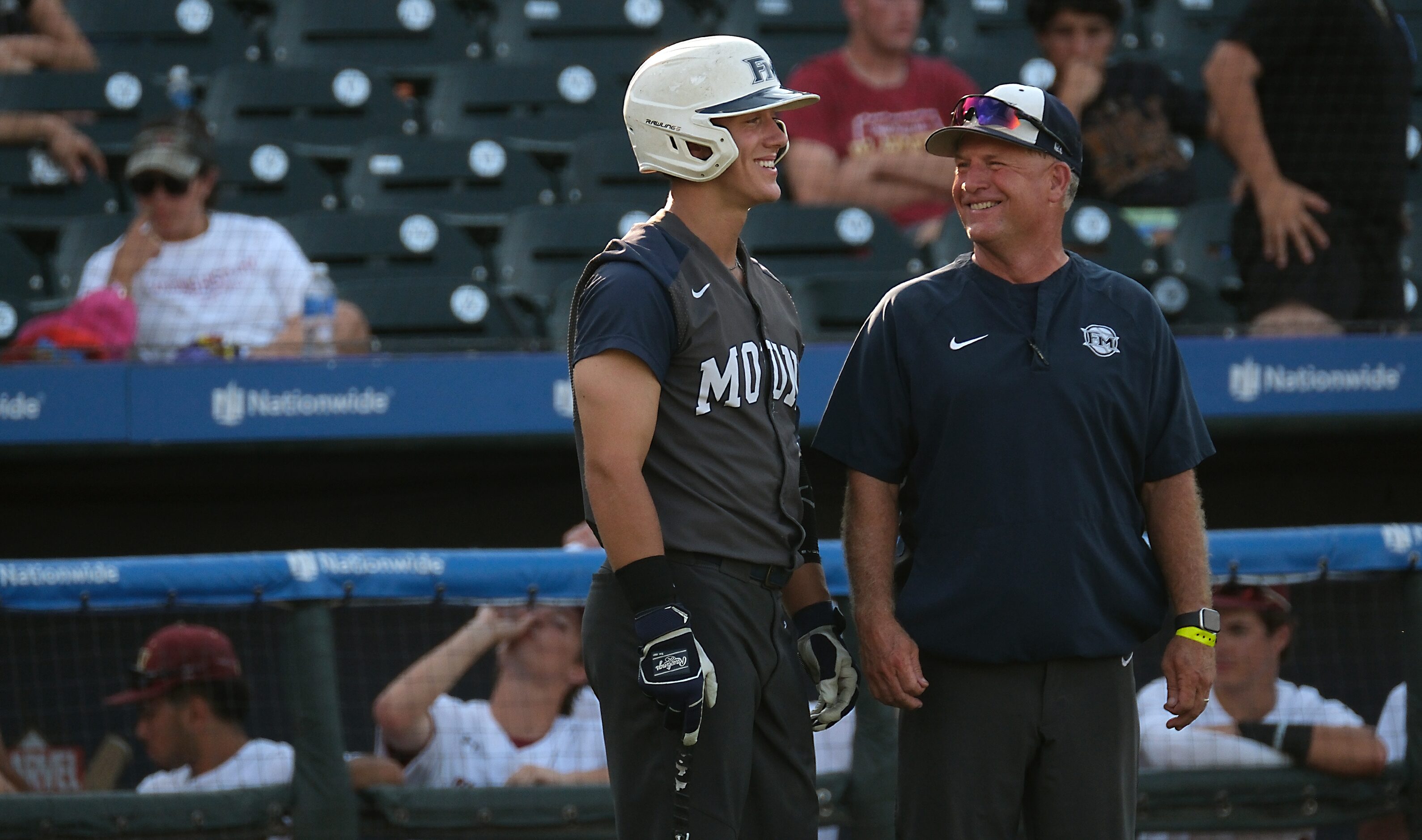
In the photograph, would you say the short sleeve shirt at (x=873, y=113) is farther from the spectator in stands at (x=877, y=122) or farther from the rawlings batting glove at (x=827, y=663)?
the rawlings batting glove at (x=827, y=663)

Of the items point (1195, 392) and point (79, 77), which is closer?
point (1195, 392)

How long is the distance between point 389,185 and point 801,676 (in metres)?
4.40

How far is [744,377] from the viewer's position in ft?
7.89

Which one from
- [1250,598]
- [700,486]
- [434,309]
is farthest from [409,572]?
[434,309]

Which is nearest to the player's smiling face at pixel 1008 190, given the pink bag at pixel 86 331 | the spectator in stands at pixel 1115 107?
the pink bag at pixel 86 331

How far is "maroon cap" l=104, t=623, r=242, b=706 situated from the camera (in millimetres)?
3387

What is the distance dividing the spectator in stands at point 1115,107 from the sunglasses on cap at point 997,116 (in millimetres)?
3435

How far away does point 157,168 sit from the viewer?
16.9 feet

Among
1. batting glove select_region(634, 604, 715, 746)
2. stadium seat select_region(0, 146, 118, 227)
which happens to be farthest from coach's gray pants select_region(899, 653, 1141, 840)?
stadium seat select_region(0, 146, 118, 227)

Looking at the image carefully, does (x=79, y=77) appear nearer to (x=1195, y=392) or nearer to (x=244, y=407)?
(x=244, y=407)

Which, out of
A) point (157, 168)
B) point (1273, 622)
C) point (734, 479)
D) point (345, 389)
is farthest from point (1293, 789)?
point (157, 168)

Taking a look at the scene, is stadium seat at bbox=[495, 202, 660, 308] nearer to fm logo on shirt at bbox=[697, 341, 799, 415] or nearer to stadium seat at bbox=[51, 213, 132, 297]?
stadium seat at bbox=[51, 213, 132, 297]

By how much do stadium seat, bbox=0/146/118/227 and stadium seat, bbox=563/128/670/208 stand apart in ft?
6.15

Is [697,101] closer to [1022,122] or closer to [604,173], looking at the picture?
[1022,122]
